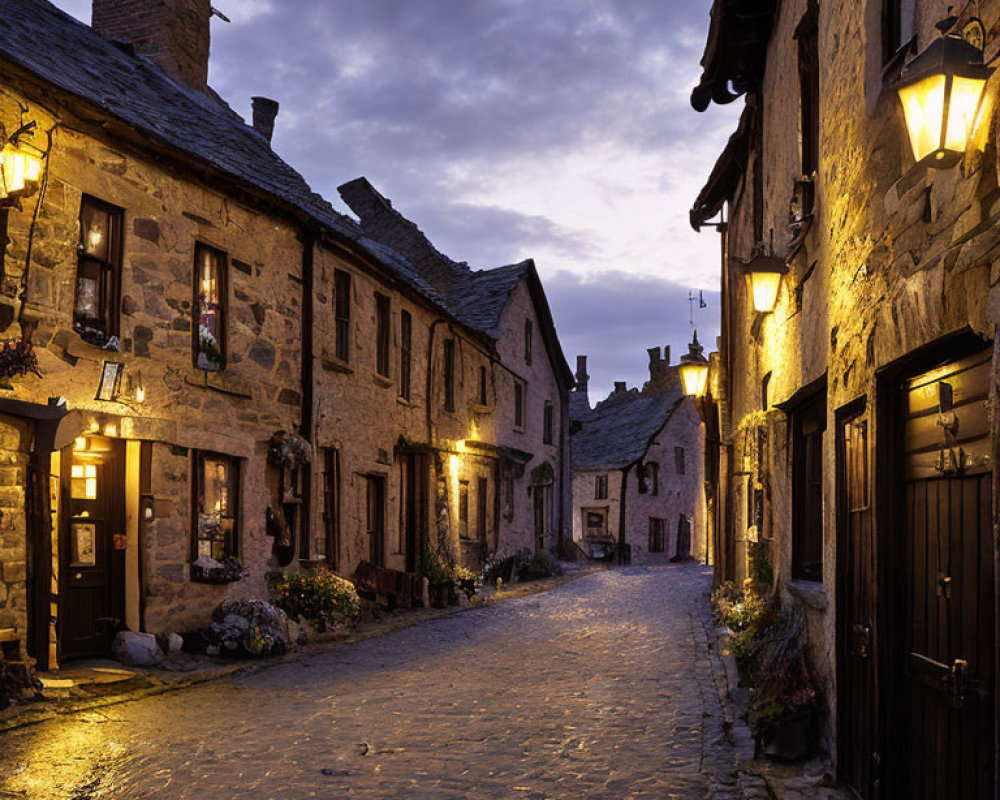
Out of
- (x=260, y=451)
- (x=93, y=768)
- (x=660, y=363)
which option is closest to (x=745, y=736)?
(x=93, y=768)

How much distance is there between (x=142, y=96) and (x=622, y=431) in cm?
2977

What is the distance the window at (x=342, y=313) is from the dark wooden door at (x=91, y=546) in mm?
5475

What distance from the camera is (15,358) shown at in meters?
8.27

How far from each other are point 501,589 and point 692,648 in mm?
9972

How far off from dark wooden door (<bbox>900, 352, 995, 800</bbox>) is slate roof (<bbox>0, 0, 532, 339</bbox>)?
27.3ft

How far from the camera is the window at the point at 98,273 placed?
970 centimetres

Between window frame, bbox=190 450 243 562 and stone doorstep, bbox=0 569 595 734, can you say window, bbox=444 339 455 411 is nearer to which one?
window frame, bbox=190 450 243 562

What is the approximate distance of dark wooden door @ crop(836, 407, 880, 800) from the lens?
15.8ft

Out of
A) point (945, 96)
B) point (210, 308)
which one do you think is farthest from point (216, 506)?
point (945, 96)

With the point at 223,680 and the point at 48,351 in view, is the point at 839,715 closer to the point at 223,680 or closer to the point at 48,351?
the point at 223,680

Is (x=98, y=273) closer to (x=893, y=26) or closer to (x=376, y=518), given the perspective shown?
(x=376, y=518)

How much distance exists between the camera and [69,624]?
9453 millimetres

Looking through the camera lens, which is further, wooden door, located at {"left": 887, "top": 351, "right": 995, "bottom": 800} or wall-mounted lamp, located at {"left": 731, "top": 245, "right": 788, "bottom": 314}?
wall-mounted lamp, located at {"left": 731, "top": 245, "right": 788, "bottom": 314}

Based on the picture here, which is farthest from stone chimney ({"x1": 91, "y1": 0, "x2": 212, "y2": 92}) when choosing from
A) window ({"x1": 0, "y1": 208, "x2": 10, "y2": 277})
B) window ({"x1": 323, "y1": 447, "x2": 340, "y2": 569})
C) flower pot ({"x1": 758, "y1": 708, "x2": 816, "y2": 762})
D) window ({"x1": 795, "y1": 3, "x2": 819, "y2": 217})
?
flower pot ({"x1": 758, "y1": 708, "x2": 816, "y2": 762})
